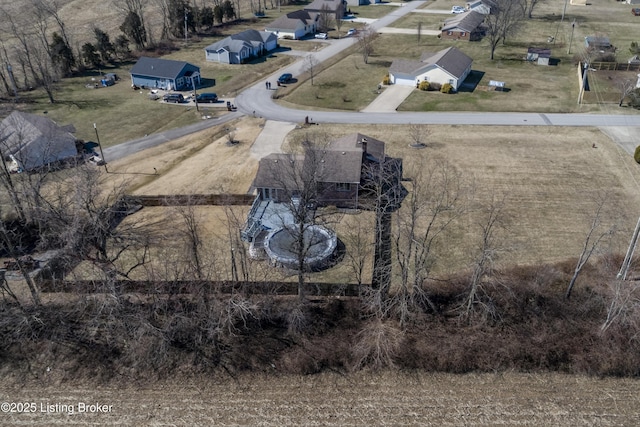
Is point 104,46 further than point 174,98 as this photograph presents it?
Yes

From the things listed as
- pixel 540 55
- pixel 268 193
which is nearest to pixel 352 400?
pixel 268 193

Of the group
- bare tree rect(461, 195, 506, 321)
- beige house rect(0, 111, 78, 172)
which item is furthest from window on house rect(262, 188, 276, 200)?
beige house rect(0, 111, 78, 172)

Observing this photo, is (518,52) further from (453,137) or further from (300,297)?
(300,297)

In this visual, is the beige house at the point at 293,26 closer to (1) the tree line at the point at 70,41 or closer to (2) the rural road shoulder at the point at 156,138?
(1) the tree line at the point at 70,41

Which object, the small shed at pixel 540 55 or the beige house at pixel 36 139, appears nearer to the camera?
the beige house at pixel 36 139

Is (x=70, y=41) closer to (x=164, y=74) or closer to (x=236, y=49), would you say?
(x=164, y=74)

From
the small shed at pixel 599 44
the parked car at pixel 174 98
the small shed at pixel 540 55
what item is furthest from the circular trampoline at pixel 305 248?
the small shed at pixel 599 44

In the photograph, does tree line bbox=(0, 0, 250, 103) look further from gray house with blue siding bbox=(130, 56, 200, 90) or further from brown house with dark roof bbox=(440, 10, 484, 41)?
brown house with dark roof bbox=(440, 10, 484, 41)
